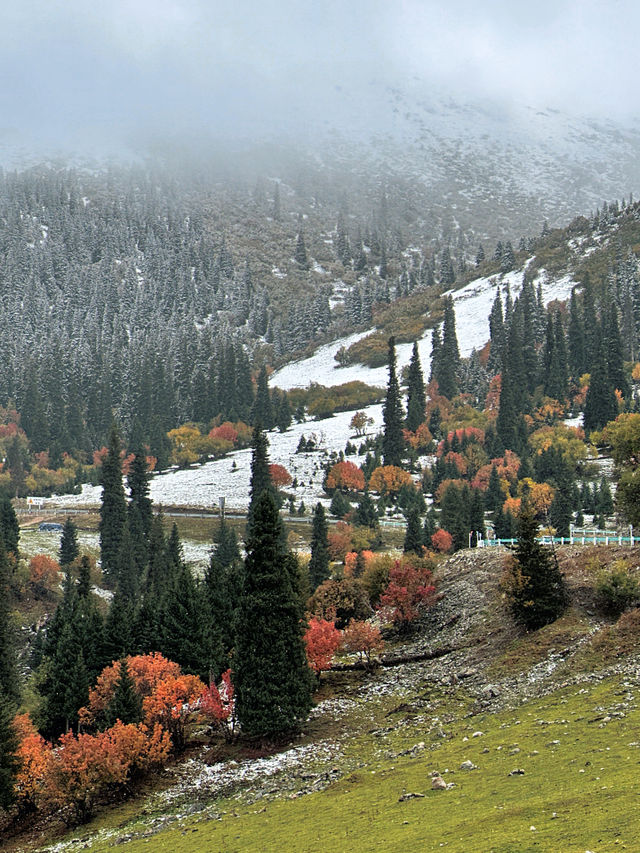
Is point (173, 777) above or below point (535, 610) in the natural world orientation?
below

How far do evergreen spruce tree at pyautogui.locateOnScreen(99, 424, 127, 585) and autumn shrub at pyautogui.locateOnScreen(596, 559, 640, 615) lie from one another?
106535 mm

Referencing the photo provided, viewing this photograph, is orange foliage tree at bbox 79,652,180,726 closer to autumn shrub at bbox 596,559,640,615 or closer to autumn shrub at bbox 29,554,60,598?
autumn shrub at bbox 596,559,640,615

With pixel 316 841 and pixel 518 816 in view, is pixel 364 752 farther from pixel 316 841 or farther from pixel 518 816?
pixel 518 816

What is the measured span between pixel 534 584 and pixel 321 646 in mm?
19323

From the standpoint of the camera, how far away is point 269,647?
68.8 meters

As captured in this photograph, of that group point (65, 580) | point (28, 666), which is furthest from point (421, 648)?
point (65, 580)

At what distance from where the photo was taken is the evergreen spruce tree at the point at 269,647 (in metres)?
66.8

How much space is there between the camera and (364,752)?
59.5m

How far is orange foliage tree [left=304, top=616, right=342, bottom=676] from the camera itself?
7912cm

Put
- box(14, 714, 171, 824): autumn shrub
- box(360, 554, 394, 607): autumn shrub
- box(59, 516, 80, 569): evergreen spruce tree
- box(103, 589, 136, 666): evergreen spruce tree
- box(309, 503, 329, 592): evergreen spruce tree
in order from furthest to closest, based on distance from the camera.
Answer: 1. box(59, 516, 80, 569): evergreen spruce tree
2. box(309, 503, 329, 592): evergreen spruce tree
3. box(360, 554, 394, 607): autumn shrub
4. box(103, 589, 136, 666): evergreen spruce tree
5. box(14, 714, 171, 824): autumn shrub

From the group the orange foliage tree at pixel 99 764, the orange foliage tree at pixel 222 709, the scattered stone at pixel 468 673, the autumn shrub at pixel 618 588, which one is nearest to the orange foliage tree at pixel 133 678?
the orange foliage tree at pixel 222 709

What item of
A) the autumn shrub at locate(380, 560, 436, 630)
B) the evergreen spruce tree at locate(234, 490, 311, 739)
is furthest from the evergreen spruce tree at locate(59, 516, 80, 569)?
the evergreen spruce tree at locate(234, 490, 311, 739)

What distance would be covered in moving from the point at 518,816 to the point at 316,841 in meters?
10.5

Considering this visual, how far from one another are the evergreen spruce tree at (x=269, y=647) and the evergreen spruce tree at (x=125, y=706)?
27.0 ft
